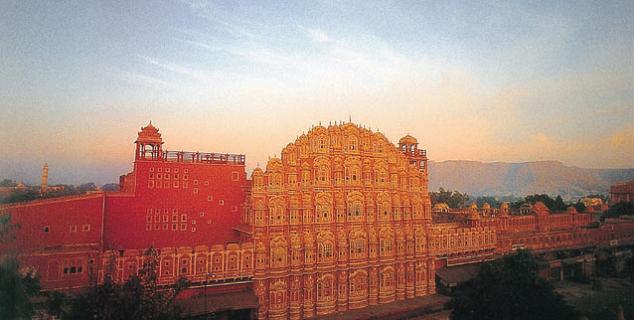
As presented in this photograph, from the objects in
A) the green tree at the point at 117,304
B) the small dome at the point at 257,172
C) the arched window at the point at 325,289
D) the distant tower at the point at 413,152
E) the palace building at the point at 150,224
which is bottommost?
the arched window at the point at 325,289

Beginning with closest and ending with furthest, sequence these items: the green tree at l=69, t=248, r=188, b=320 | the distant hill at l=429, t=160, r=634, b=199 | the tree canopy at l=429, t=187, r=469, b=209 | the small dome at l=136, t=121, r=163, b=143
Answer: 1. the green tree at l=69, t=248, r=188, b=320
2. the small dome at l=136, t=121, r=163, b=143
3. the tree canopy at l=429, t=187, r=469, b=209
4. the distant hill at l=429, t=160, r=634, b=199

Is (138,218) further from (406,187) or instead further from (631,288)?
(631,288)

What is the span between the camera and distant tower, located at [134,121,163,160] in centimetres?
2219

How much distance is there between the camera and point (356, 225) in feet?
84.5

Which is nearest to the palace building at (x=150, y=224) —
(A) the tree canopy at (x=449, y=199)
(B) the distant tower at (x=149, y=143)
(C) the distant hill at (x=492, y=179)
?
(B) the distant tower at (x=149, y=143)

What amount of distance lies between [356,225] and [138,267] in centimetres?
1354

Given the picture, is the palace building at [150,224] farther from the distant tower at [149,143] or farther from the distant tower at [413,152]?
the distant tower at [413,152]

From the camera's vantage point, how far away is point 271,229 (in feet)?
75.5

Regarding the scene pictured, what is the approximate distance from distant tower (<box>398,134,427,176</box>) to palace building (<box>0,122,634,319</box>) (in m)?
0.09

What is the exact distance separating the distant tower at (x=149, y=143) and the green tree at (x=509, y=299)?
1887cm

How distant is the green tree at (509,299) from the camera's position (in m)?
17.9

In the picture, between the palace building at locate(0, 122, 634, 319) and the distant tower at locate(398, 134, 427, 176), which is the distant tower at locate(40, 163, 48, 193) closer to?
the palace building at locate(0, 122, 634, 319)

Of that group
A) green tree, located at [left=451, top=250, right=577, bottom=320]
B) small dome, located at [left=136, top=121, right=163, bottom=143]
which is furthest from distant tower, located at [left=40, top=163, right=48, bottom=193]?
green tree, located at [left=451, top=250, right=577, bottom=320]

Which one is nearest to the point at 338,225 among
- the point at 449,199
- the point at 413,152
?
the point at 413,152
